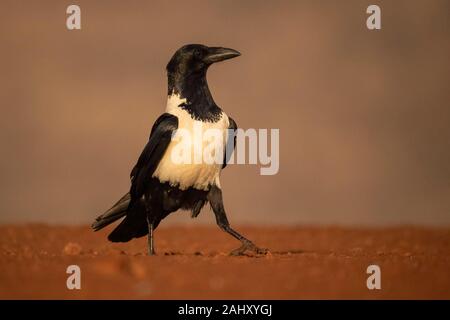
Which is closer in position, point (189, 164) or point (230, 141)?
point (189, 164)

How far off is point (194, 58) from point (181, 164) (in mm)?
1298

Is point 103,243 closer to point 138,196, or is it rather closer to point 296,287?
point 138,196

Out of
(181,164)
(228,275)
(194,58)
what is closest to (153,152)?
(181,164)

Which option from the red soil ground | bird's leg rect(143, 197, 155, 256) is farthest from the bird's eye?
the red soil ground

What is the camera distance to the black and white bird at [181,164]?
8.89 meters

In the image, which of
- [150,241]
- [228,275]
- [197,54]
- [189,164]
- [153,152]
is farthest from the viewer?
[197,54]

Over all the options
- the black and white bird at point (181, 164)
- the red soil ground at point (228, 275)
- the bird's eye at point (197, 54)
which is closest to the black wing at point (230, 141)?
the black and white bird at point (181, 164)

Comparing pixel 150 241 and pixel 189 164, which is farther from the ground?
pixel 189 164

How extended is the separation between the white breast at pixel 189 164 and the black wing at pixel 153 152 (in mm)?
60

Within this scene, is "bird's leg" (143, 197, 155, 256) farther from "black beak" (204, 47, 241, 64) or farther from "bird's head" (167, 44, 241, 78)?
"black beak" (204, 47, 241, 64)

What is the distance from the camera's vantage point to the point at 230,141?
30.5 ft

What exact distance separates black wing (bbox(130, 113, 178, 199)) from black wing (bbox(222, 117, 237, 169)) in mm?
700

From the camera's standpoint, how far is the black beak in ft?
30.5

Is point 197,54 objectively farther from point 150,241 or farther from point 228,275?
point 228,275
